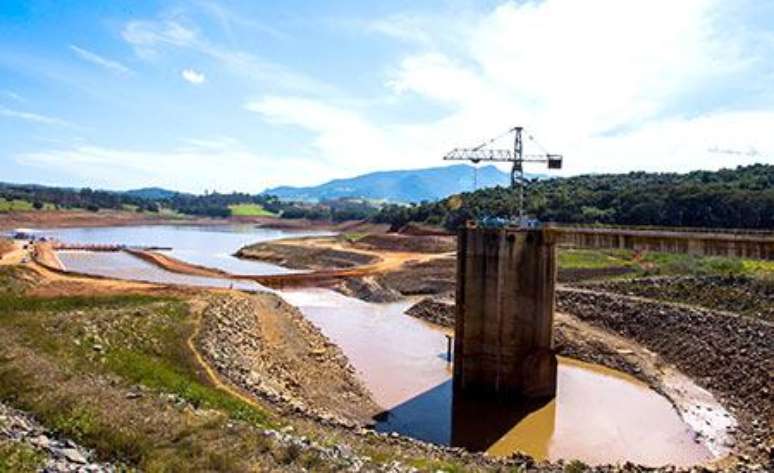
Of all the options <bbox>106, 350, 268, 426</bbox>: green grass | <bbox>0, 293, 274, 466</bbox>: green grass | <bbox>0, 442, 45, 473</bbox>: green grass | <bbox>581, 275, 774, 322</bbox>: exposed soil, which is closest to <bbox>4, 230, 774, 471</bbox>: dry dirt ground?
<bbox>106, 350, 268, 426</bbox>: green grass

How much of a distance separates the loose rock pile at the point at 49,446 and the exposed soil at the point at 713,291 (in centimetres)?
3623

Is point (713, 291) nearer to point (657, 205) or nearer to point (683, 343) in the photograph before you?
point (683, 343)

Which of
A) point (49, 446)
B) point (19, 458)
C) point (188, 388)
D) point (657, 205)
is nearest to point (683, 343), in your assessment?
point (188, 388)

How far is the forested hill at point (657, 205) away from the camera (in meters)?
83.6

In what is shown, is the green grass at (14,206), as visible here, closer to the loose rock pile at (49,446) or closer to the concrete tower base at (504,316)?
the concrete tower base at (504,316)

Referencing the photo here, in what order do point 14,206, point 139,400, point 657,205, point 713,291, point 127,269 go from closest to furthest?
point 139,400 → point 713,291 → point 127,269 → point 657,205 → point 14,206

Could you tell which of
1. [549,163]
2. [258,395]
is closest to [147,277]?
[549,163]

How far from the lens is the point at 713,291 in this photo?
144 feet

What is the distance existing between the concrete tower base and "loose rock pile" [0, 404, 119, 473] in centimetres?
2040

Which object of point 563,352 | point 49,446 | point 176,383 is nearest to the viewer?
point 49,446

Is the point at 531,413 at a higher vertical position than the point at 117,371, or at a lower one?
lower

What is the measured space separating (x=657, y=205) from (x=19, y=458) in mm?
91120

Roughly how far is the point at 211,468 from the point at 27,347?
1445 centimetres

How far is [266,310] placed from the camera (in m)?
44.9
